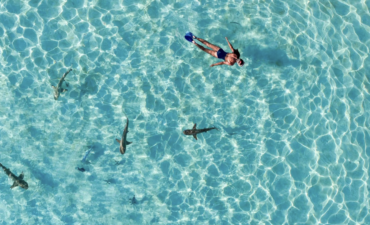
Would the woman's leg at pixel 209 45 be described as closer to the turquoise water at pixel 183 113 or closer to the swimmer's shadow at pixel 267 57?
the turquoise water at pixel 183 113

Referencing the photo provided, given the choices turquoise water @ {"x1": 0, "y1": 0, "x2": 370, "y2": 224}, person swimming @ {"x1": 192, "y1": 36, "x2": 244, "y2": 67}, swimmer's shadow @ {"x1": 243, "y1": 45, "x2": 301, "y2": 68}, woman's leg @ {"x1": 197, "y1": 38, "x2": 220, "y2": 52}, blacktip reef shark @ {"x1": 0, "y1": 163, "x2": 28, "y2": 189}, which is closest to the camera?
person swimming @ {"x1": 192, "y1": 36, "x2": 244, "y2": 67}

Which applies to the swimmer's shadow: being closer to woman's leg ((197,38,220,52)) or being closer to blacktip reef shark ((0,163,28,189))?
woman's leg ((197,38,220,52))

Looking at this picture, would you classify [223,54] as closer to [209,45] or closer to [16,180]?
[209,45]

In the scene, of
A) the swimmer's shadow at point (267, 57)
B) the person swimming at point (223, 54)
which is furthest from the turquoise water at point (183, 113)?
the person swimming at point (223, 54)

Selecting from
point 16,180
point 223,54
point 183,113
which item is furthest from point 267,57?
point 16,180

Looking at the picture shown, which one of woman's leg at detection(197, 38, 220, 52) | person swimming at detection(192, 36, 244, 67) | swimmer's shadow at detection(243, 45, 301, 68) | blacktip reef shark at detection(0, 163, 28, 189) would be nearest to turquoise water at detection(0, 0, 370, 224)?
swimmer's shadow at detection(243, 45, 301, 68)

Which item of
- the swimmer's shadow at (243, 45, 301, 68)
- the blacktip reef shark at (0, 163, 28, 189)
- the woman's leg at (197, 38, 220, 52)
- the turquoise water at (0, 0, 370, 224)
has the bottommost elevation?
the blacktip reef shark at (0, 163, 28, 189)
